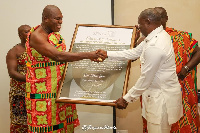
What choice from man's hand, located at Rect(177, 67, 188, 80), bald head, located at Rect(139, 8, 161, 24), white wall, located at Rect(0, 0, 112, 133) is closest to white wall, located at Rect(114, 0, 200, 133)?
white wall, located at Rect(0, 0, 112, 133)

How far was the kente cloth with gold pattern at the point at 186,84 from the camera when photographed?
259cm

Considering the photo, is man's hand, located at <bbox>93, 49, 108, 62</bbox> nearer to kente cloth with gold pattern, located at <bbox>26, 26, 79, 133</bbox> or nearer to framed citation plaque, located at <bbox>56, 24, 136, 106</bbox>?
framed citation plaque, located at <bbox>56, 24, 136, 106</bbox>

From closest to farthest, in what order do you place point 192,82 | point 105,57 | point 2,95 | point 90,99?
1. point 90,99
2. point 105,57
3. point 192,82
4. point 2,95

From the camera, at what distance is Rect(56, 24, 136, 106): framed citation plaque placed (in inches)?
96.0

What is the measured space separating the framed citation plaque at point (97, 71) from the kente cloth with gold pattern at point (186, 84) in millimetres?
460

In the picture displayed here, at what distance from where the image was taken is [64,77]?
252 centimetres

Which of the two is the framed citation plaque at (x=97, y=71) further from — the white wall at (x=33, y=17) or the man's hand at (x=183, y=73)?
the white wall at (x=33, y=17)

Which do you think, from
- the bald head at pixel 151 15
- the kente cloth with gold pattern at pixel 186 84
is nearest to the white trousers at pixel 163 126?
the kente cloth with gold pattern at pixel 186 84

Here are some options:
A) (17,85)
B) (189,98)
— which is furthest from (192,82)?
(17,85)

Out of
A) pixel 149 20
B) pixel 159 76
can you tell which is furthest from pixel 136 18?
pixel 159 76

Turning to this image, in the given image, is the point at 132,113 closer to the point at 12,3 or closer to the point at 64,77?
the point at 64,77

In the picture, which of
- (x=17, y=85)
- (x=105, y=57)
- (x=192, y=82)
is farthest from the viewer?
(x=17, y=85)

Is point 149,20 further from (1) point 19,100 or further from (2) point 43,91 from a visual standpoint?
(1) point 19,100

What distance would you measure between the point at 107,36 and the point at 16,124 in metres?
1.55
